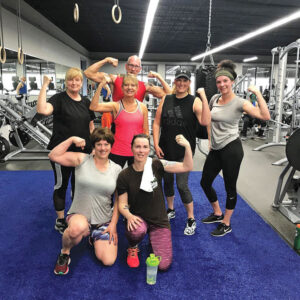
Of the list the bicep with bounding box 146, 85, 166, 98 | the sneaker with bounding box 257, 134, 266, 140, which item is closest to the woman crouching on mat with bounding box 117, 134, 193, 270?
the bicep with bounding box 146, 85, 166, 98

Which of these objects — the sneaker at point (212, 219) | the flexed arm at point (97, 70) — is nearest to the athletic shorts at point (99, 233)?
the sneaker at point (212, 219)

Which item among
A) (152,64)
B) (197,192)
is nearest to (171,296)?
(197,192)

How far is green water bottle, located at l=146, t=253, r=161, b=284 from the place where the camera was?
5.69 feet

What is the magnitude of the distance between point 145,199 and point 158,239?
0.29 m

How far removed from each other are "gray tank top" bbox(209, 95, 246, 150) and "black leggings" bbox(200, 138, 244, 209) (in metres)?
0.05

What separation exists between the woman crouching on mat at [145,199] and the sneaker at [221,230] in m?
0.59

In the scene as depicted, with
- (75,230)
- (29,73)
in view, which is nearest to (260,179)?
(75,230)

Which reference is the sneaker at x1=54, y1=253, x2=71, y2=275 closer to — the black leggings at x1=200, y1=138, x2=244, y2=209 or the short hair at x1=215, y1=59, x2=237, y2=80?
the black leggings at x1=200, y1=138, x2=244, y2=209

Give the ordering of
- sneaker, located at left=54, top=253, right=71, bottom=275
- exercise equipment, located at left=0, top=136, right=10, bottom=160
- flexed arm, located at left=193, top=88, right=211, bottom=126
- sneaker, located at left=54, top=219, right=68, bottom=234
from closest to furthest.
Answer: sneaker, located at left=54, top=253, right=71, bottom=275, flexed arm, located at left=193, top=88, right=211, bottom=126, sneaker, located at left=54, top=219, right=68, bottom=234, exercise equipment, located at left=0, top=136, right=10, bottom=160

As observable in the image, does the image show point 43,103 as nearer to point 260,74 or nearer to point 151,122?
point 151,122

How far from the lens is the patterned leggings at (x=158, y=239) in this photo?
1913 millimetres

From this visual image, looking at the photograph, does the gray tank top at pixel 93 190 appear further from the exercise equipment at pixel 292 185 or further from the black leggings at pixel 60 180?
the exercise equipment at pixel 292 185

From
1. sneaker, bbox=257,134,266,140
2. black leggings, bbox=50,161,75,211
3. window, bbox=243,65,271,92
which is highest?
window, bbox=243,65,271,92

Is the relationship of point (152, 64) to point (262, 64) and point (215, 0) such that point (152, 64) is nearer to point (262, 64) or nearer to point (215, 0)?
point (262, 64)
